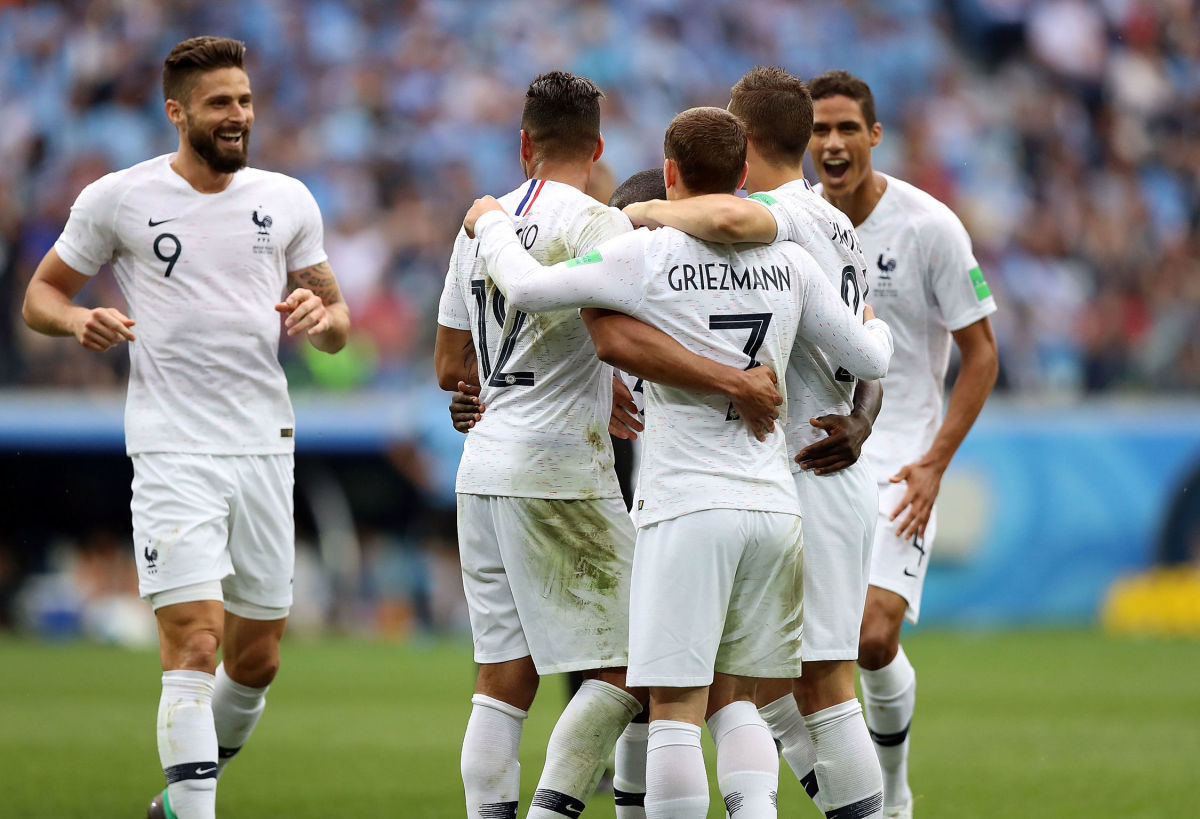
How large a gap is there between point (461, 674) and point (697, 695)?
362 inches

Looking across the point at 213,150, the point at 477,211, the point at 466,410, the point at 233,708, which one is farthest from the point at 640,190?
the point at 233,708

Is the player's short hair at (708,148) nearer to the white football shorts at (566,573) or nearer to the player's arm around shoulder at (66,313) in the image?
the white football shorts at (566,573)

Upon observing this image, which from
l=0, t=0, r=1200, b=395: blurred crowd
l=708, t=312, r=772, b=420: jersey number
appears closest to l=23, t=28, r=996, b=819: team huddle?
l=708, t=312, r=772, b=420: jersey number

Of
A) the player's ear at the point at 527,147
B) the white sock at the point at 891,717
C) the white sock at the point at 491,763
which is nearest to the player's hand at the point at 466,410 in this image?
the player's ear at the point at 527,147

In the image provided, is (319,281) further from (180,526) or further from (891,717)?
(891,717)

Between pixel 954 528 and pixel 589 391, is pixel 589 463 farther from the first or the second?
pixel 954 528

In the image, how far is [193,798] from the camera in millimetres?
5328

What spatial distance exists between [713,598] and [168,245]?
2.56m

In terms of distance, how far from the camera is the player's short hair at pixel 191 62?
587cm

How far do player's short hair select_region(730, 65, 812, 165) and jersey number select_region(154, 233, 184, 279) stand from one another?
2.15 m

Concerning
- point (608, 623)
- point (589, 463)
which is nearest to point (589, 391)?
point (589, 463)

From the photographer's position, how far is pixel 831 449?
5141mm

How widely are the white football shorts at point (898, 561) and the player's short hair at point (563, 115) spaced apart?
218cm

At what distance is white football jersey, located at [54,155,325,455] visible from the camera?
5.84 metres
